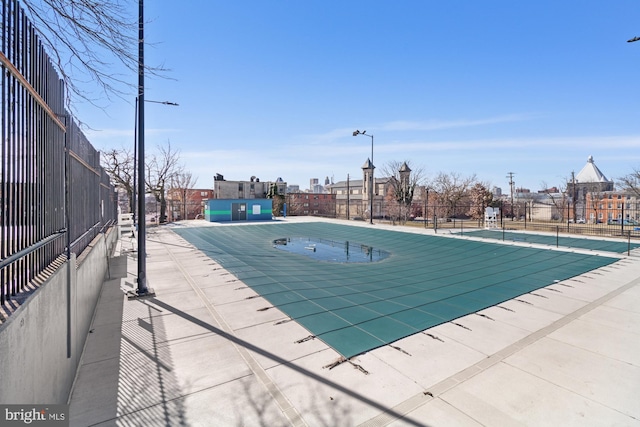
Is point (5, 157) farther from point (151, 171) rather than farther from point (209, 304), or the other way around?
point (151, 171)

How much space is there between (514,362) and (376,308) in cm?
276

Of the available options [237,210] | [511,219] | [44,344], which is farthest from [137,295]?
[511,219]

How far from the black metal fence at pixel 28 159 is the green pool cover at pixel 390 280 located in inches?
156

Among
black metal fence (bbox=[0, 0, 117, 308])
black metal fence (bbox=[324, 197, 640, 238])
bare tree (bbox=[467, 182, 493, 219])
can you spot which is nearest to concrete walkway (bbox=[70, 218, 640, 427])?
black metal fence (bbox=[0, 0, 117, 308])

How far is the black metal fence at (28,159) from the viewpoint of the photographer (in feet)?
8.00

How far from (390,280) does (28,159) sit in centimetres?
850

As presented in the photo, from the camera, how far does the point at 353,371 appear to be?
413 cm

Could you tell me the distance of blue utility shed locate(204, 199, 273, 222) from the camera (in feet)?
92.1

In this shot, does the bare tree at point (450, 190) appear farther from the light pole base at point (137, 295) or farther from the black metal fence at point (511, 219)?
the light pole base at point (137, 295)

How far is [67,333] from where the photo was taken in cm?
366

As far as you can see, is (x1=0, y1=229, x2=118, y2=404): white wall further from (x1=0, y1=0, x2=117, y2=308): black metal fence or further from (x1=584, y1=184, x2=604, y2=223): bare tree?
(x1=584, y1=184, x2=604, y2=223): bare tree

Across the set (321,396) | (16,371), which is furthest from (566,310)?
(16,371)

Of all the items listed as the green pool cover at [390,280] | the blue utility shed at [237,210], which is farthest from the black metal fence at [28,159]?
the blue utility shed at [237,210]

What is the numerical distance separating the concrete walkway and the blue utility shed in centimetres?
2193
